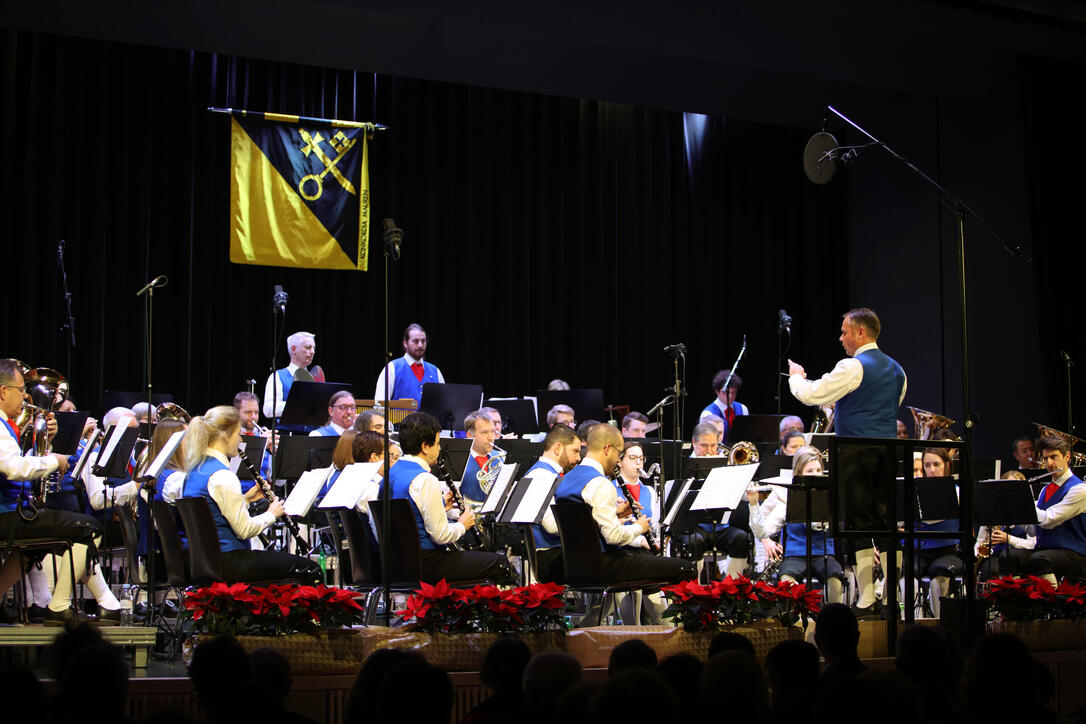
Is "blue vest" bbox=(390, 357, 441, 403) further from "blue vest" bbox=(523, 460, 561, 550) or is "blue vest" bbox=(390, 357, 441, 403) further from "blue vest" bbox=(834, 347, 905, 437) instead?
"blue vest" bbox=(834, 347, 905, 437)

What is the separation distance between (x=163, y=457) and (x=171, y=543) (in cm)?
66

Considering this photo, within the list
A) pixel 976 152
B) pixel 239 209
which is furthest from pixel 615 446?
pixel 976 152

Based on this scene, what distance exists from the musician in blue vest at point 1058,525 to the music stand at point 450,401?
4.35 metres

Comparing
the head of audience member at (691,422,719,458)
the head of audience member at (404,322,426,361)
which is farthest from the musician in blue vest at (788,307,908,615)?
the head of audience member at (404,322,426,361)

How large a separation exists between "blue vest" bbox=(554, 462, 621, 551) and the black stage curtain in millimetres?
6364

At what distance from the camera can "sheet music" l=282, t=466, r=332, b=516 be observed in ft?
20.1

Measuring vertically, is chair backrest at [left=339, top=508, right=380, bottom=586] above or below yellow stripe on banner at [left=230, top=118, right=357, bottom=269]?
below

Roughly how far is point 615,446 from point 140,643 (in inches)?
107

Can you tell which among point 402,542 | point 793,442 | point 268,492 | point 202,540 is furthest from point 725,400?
point 202,540

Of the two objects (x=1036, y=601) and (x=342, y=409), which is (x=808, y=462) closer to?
(x=1036, y=601)

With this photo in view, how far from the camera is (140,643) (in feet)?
18.2

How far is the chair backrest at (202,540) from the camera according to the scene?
18.6 ft

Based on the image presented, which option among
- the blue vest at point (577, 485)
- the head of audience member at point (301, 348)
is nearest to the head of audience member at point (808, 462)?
the blue vest at point (577, 485)

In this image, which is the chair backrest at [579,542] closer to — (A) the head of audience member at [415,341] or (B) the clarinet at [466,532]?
(B) the clarinet at [466,532]
